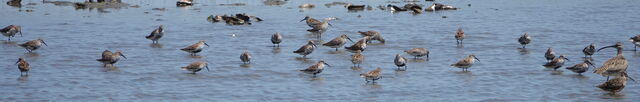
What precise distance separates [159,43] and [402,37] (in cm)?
683

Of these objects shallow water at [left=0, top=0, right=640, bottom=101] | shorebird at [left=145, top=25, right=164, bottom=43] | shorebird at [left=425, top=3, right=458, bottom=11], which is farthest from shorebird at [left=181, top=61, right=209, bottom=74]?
shorebird at [left=425, top=3, right=458, bottom=11]

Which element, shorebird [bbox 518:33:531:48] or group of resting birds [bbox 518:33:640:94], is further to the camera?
shorebird [bbox 518:33:531:48]

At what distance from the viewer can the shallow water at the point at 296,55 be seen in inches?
797

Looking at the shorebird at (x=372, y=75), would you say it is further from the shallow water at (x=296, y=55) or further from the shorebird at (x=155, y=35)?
the shorebird at (x=155, y=35)

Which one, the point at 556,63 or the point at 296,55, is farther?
the point at 296,55

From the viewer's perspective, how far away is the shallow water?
20234 millimetres

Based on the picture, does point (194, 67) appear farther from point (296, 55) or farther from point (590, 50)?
point (590, 50)

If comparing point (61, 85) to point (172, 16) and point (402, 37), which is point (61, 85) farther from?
point (172, 16)

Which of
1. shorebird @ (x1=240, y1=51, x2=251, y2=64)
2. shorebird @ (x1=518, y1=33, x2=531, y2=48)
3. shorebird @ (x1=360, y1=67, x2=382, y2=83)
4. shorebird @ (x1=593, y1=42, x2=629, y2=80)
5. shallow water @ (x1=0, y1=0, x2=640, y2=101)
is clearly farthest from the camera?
shorebird @ (x1=518, y1=33, x2=531, y2=48)

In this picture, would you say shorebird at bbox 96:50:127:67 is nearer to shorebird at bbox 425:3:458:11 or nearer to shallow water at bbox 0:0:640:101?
shallow water at bbox 0:0:640:101

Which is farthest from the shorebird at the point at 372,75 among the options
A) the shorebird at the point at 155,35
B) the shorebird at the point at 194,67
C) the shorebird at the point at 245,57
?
the shorebird at the point at 155,35

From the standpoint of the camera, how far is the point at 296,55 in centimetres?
2677

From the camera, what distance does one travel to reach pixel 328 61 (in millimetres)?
25391

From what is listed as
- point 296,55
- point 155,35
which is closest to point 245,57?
point 296,55
